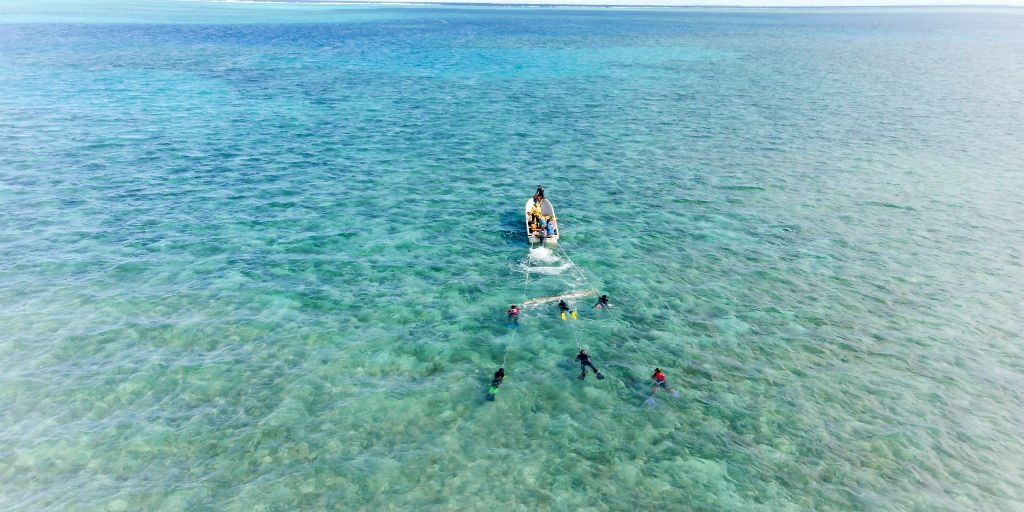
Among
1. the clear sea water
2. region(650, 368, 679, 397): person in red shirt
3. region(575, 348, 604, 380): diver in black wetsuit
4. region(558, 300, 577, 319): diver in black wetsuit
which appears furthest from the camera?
region(558, 300, 577, 319): diver in black wetsuit

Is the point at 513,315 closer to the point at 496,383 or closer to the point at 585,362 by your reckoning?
the point at 585,362

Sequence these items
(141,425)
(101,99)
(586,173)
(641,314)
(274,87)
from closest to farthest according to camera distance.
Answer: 1. (141,425)
2. (641,314)
3. (586,173)
4. (101,99)
5. (274,87)

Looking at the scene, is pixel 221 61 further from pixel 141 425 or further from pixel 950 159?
pixel 950 159

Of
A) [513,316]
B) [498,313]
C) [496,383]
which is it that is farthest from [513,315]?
[496,383]

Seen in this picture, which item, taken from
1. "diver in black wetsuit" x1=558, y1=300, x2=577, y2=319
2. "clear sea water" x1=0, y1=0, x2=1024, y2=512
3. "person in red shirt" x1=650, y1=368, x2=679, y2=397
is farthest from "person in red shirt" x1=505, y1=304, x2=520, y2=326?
"person in red shirt" x1=650, y1=368, x2=679, y2=397

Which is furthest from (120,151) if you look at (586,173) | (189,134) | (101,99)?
(586,173)

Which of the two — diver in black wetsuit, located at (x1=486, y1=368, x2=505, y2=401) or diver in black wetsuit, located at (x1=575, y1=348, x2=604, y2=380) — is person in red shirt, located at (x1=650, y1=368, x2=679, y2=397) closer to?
diver in black wetsuit, located at (x1=575, y1=348, x2=604, y2=380)

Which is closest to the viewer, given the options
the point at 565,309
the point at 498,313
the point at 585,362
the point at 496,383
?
the point at 496,383

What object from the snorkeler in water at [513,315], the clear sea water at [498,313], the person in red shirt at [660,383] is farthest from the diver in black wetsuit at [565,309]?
the person in red shirt at [660,383]

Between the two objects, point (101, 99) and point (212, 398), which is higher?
point (101, 99)
